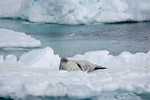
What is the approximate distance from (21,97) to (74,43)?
26.1 ft

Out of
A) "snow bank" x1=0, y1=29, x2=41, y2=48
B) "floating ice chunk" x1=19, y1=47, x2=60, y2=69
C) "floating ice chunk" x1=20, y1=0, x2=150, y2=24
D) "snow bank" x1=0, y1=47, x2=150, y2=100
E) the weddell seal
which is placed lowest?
"snow bank" x1=0, y1=47, x2=150, y2=100

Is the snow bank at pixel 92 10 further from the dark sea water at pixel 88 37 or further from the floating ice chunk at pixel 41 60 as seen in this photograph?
the floating ice chunk at pixel 41 60

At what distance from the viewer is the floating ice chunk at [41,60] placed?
5594 mm

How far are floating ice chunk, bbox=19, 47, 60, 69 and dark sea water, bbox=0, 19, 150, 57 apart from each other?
2870 millimetres

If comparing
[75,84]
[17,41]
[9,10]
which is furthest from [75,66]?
[9,10]

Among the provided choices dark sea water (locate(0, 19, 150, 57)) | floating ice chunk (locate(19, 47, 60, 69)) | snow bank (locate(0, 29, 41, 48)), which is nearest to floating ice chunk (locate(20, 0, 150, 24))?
dark sea water (locate(0, 19, 150, 57))

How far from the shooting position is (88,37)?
13.2 metres

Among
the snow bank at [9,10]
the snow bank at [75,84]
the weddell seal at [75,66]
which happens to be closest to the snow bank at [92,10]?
the snow bank at [9,10]

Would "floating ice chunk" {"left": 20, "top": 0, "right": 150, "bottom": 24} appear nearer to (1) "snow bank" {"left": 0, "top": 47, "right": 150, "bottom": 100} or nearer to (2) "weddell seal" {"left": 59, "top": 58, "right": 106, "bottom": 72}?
(2) "weddell seal" {"left": 59, "top": 58, "right": 106, "bottom": 72}

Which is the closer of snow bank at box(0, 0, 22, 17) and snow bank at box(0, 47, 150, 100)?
snow bank at box(0, 47, 150, 100)

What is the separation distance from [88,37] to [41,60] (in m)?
7.56

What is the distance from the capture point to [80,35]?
13758 millimetres

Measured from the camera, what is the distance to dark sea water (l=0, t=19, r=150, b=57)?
10055 mm

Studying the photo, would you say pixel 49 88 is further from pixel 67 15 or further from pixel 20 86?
pixel 67 15
